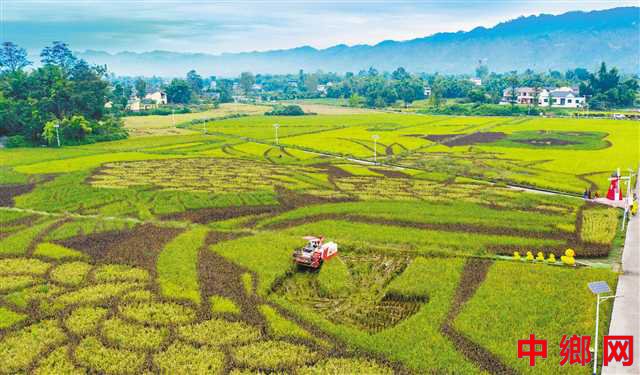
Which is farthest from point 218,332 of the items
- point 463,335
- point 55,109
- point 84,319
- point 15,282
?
point 55,109

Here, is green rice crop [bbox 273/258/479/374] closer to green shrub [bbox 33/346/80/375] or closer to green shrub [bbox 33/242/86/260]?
green shrub [bbox 33/346/80/375]

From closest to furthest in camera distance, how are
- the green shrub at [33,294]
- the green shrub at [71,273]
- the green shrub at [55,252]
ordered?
the green shrub at [33,294]
the green shrub at [71,273]
the green shrub at [55,252]

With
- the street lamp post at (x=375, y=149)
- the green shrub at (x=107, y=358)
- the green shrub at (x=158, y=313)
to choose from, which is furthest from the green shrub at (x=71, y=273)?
the street lamp post at (x=375, y=149)

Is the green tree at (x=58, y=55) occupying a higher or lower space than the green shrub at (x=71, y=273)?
higher

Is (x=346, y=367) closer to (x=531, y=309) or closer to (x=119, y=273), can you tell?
(x=531, y=309)

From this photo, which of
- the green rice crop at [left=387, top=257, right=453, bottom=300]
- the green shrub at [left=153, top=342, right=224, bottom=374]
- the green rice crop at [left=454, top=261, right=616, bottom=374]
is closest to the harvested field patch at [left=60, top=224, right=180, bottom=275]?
the green shrub at [left=153, top=342, right=224, bottom=374]

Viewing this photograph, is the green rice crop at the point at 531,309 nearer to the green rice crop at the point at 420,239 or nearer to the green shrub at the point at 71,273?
the green rice crop at the point at 420,239

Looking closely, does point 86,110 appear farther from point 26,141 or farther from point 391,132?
point 391,132
